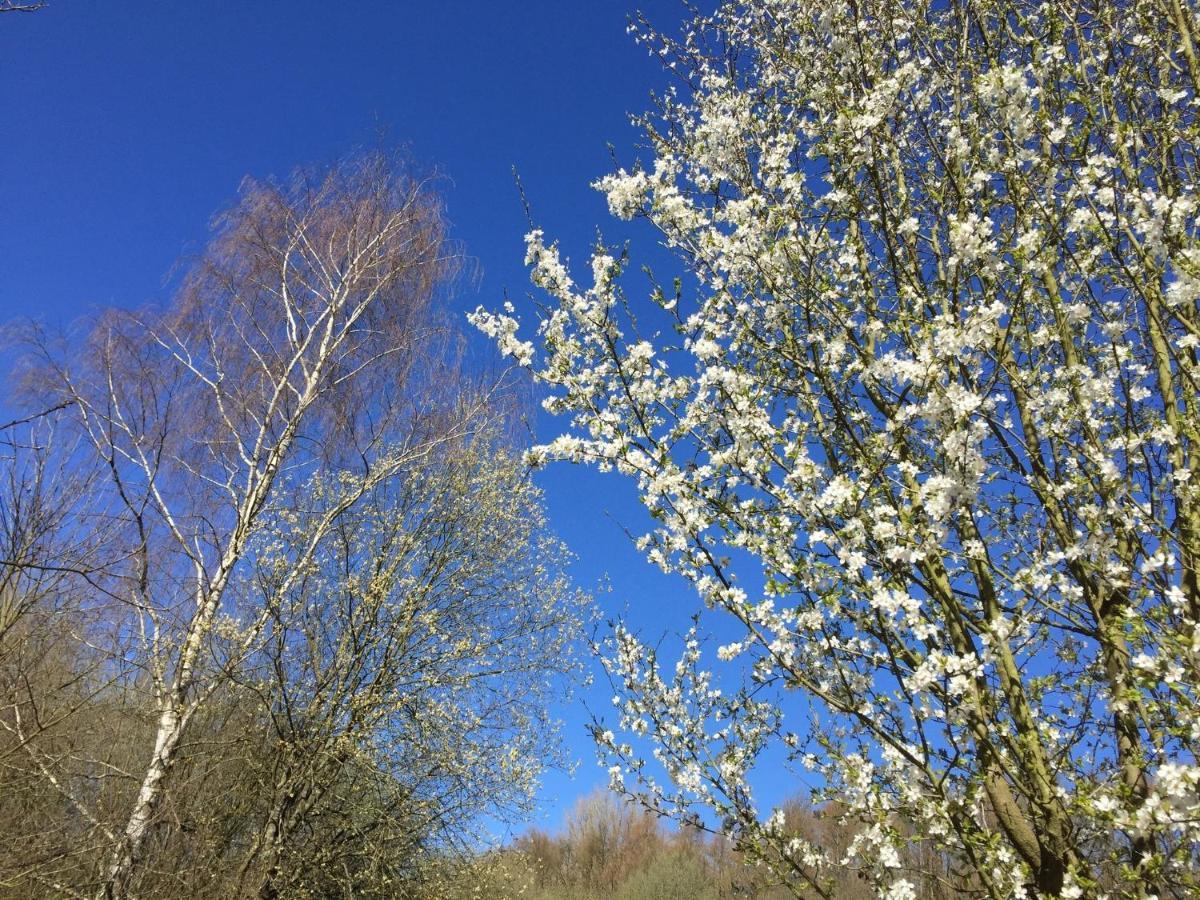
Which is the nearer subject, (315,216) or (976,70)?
(976,70)

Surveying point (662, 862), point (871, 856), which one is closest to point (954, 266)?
point (871, 856)

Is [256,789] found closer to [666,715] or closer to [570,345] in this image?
[666,715]

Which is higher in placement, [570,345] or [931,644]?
[570,345]

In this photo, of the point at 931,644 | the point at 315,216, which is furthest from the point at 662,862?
the point at 931,644

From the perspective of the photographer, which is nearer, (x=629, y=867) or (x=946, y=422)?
(x=946, y=422)

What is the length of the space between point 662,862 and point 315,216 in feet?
70.7

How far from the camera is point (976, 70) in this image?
307 cm

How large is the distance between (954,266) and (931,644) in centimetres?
138

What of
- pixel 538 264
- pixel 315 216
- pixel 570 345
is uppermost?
pixel 315 216

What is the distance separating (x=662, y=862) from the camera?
73.9ft

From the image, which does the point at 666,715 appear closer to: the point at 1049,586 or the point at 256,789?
the point at 1049,586

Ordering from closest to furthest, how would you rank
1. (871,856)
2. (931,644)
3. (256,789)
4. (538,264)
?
(871,856)
(931,644)
(538,264)
(256,789)

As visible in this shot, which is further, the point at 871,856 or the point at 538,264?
the point at 538,264

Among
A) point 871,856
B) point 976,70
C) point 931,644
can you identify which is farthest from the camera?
point 976,70
